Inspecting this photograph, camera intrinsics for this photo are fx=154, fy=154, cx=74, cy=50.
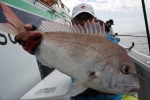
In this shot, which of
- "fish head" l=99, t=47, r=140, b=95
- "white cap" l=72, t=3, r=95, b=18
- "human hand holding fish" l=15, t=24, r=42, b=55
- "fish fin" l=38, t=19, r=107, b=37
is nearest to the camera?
"fish head" l=99, t=47, r=140, b=95

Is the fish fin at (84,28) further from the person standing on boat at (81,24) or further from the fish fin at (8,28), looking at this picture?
the fish fin at (8,28)

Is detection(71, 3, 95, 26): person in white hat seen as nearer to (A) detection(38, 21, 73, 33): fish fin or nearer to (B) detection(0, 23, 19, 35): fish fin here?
(A) detection(38, 21, 73, 33): fish fin

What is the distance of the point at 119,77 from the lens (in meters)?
0.92

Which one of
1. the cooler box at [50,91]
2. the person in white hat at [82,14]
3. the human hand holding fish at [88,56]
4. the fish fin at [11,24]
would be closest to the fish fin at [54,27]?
the human hand holding fish at [88,56]

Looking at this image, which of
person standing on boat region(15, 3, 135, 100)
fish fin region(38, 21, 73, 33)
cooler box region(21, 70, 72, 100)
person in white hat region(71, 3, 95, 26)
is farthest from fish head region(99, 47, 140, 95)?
person in white hat region(71, 3, 95, 26)

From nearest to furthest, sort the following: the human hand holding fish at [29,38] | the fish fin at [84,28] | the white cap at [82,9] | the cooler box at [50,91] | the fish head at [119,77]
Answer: the fish head at [119,77] → the fish fin at [84,28] → the human hand holding fish at [29,38] → the cooler box at [50,91] → the white cap at [82,9]

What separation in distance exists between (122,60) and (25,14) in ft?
5.73

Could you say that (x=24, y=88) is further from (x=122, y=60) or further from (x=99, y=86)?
(x=122, y=60)

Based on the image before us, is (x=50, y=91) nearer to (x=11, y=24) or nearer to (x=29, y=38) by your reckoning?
(x=29, y=38)

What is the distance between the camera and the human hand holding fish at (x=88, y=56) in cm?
93

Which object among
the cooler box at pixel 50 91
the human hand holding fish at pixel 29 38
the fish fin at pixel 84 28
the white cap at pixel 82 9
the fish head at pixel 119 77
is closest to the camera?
the fish head at pixel 119 77

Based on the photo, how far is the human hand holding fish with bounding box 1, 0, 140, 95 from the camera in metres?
0.93

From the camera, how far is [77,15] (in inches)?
68.6

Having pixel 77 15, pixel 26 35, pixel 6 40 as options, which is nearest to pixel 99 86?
pixel 26 35
